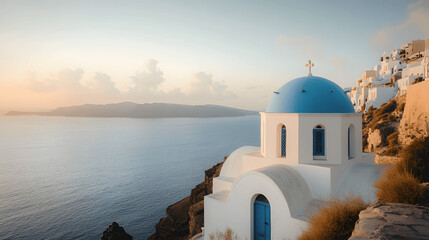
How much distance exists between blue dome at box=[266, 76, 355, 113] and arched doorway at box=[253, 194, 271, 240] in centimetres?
368

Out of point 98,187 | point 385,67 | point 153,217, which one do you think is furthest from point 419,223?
point 385,67

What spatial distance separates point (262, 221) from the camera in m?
8.75

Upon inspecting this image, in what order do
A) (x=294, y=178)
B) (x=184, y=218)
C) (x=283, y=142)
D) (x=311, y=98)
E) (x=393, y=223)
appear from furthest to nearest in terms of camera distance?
1. (x=184, y=218)
2. (x=283, y=142)
3. (x=311, y=98)
4. (x=294, y=178)
5. (x=393, y=223)

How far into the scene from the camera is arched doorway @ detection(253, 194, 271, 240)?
8.64 m

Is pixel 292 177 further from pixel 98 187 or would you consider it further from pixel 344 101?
pixel 98 187

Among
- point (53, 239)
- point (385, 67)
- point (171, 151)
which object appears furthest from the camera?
point (171, 151)

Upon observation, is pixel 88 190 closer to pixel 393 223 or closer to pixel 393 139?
pixel 393 223

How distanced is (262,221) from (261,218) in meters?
0.10

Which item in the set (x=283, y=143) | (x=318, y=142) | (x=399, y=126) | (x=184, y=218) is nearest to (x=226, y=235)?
(x=283, y=143)

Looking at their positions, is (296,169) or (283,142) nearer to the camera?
(296,169)

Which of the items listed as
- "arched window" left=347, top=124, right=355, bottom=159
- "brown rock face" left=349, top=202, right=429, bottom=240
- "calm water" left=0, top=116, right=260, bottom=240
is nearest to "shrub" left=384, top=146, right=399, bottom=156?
"arched window" left=347, top=124, right=355, bottom=159

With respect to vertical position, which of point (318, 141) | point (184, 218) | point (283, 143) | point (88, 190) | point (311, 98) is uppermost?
point (311, 98)

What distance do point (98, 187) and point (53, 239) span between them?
1529cm

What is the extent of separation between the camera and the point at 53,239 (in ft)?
79.7
